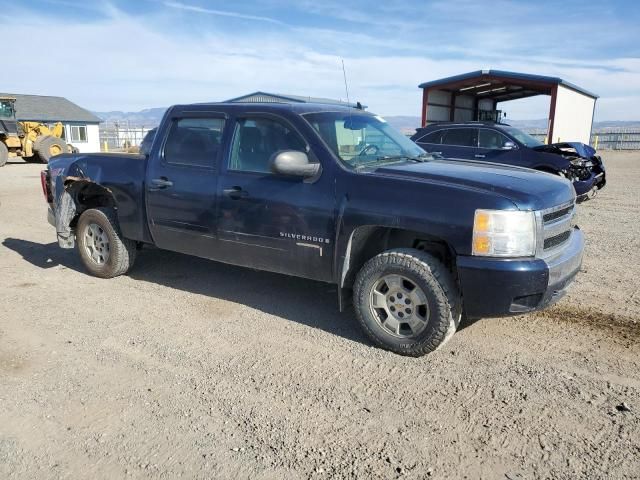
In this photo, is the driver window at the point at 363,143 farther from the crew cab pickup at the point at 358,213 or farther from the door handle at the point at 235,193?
the door handle at the point at 235,193

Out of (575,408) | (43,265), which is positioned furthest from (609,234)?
(43,265)

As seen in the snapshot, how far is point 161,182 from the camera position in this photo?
5.21m

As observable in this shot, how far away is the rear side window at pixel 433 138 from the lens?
12500 millimetres

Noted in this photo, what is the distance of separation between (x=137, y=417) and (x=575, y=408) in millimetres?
2666

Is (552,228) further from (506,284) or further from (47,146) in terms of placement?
(47,146)

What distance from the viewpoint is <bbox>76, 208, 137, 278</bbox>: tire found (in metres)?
5.83

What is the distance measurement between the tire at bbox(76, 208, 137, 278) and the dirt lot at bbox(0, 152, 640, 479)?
323 millimetres

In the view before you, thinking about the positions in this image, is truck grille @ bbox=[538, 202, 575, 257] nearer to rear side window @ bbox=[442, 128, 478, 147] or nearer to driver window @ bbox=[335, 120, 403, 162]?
driver window @ bbox=[335, 120, 403, 162]

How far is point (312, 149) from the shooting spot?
14.2 feet

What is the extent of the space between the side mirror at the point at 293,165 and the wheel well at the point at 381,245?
61cm

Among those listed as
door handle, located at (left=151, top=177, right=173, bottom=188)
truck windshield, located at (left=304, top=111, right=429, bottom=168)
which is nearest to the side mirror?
truck windshield, located at (left=304, top=111, right=429, bottom=168)

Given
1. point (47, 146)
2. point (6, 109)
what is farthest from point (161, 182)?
point (6, 109)

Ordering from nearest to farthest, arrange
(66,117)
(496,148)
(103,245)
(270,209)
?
1. (270,209)
2. (103,245)
3. (496,148)
4. (66,117)

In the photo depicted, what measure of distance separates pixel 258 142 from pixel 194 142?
791mm
